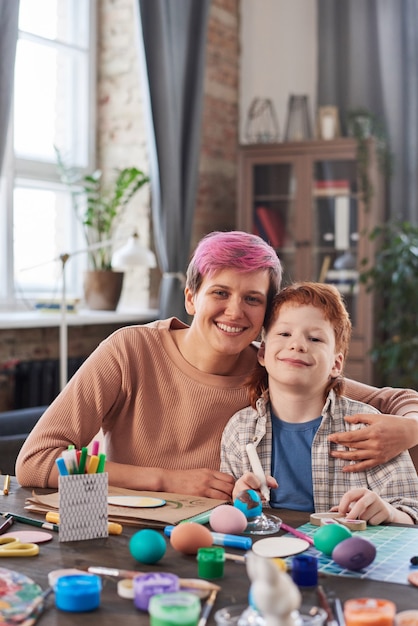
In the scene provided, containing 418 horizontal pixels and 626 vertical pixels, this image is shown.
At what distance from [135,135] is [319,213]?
1.25 meters

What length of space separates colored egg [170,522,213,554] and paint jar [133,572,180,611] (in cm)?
17

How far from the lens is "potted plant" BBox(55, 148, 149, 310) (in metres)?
4.83

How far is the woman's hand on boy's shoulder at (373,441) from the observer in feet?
5.78

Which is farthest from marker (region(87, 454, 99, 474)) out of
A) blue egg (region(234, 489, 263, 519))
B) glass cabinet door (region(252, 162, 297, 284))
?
glass cabinet door (region(252, 162, 297, 284))

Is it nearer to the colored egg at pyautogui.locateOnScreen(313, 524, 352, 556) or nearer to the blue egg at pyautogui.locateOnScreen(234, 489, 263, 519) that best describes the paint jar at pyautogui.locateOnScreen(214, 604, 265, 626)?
the colored egg at pyautogui.locateOnScreen(313, 524, 352, 556)

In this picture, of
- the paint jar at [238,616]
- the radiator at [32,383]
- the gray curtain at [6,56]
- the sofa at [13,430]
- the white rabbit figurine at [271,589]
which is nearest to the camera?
the white rabbit figurine at [271,589]

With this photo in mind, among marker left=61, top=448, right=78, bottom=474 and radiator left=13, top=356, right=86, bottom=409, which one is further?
radiator left=13, top=356, right=86, bottom=409

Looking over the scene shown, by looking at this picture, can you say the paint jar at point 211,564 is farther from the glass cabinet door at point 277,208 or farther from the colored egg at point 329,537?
the glass cabinet door at point 277,208

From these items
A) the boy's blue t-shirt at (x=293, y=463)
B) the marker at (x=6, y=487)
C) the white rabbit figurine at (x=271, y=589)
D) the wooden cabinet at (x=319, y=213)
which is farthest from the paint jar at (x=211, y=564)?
the wooden cabinet at (x=319, y=213)

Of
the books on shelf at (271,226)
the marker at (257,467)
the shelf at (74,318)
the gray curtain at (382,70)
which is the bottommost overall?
the marker at (257,467)

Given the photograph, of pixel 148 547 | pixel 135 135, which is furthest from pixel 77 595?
pixel 135 135

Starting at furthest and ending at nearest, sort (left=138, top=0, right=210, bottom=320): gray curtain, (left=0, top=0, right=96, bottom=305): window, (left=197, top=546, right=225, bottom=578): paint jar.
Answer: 1. (left=138, top=0, right=210, bottom=320): gray curtain
2. (left=0, top=0, right=96, bottom=305): window
3. (left=197, top=546, right=225, bottom=578): paint jar

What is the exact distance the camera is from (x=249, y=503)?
157cm

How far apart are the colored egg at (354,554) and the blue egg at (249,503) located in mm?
273
